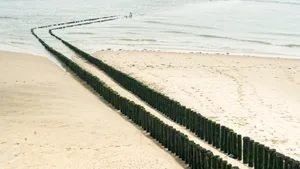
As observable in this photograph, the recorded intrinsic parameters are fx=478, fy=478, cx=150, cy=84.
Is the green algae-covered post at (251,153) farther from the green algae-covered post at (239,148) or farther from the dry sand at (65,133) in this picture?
the dry sand at (65,133)

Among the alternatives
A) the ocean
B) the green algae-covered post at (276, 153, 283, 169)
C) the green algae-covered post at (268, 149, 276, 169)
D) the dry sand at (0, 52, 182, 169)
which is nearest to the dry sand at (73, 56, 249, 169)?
the green algae-covered post at (268, 149, 276, 169)

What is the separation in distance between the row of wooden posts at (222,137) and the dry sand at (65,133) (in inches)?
91.2

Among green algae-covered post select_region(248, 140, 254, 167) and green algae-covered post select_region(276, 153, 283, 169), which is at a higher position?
green algae-covered post select_region(276, 153, 283, 169)

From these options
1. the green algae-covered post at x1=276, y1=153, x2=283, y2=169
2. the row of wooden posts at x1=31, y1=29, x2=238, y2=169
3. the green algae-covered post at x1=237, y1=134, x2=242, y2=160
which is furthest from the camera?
the green algae-covered post at x1=237, y1=134, x2=242, y2=160

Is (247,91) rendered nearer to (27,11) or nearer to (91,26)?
(91,26)

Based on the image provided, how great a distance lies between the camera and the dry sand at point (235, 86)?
2170 cm

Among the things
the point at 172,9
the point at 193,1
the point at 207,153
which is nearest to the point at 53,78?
the point at 207,153

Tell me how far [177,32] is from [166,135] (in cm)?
4635

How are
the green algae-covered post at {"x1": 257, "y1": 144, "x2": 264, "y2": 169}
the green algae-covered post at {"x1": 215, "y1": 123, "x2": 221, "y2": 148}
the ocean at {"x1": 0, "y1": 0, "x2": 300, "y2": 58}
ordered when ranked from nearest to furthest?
the green algae-covered post at {"x1": 257, "y1": 144, "x2": 264, "y2": 169} < the green algae-covered post at {"x1": 215, "y1": 123, "x2": 221, "y2": 148} < the ocean at {"x1": 0, "y1": 0, "x2": 300, "y2": 58}

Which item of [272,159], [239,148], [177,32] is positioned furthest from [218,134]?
[177,32]

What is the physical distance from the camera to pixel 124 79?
3039 cm

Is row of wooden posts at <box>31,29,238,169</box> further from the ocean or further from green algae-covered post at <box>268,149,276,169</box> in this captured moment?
the ocean

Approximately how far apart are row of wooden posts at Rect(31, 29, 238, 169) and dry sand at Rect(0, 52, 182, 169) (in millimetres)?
434

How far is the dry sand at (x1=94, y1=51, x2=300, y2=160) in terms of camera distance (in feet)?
71.2
